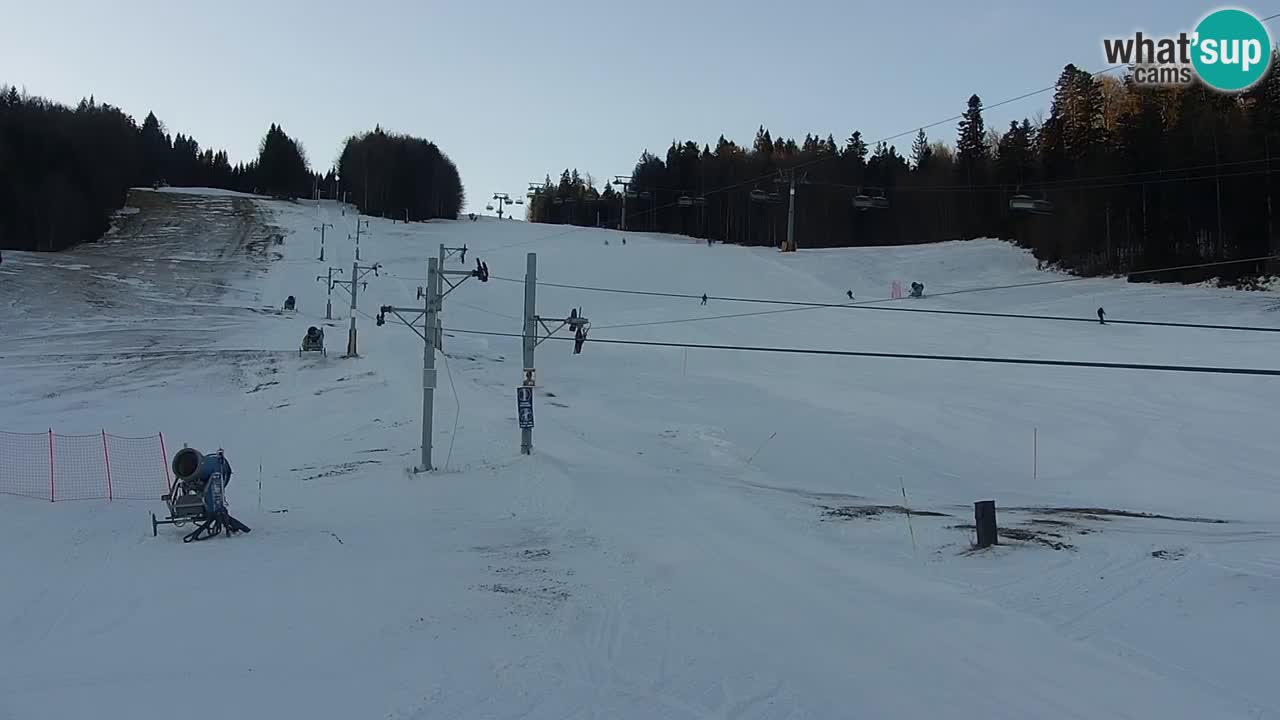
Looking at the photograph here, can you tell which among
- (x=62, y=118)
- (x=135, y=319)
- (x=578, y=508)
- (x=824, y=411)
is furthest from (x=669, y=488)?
(x=62, y=118)

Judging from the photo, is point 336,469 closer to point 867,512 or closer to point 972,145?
point 867,512

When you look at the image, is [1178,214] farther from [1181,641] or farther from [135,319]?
[135,319]

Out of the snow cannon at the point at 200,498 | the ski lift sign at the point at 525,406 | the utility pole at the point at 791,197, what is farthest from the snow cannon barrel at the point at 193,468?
the utility pole at the point at 791,197

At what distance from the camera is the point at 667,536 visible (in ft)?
44.7

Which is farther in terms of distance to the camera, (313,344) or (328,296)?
(328,296)

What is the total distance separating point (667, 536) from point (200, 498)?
783cm

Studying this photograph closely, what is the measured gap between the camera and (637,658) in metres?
8.53

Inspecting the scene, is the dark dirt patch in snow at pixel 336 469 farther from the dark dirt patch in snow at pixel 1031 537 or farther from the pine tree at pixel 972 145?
the pine tree at pixel 972 145

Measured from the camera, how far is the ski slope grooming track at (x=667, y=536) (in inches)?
309

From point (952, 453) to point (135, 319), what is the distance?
44.0 metres

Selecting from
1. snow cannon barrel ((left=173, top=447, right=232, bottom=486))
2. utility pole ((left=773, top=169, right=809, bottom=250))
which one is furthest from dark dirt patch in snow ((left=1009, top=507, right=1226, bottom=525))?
utility pole ((left=773, top=169, right=809, bottom=250))

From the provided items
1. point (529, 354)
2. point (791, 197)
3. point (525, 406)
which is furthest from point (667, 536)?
point (791, 197)

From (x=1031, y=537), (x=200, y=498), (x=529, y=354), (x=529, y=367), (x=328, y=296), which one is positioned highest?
(x=328, y=296)

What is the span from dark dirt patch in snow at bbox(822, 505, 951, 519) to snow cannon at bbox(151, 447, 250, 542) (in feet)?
33.9
